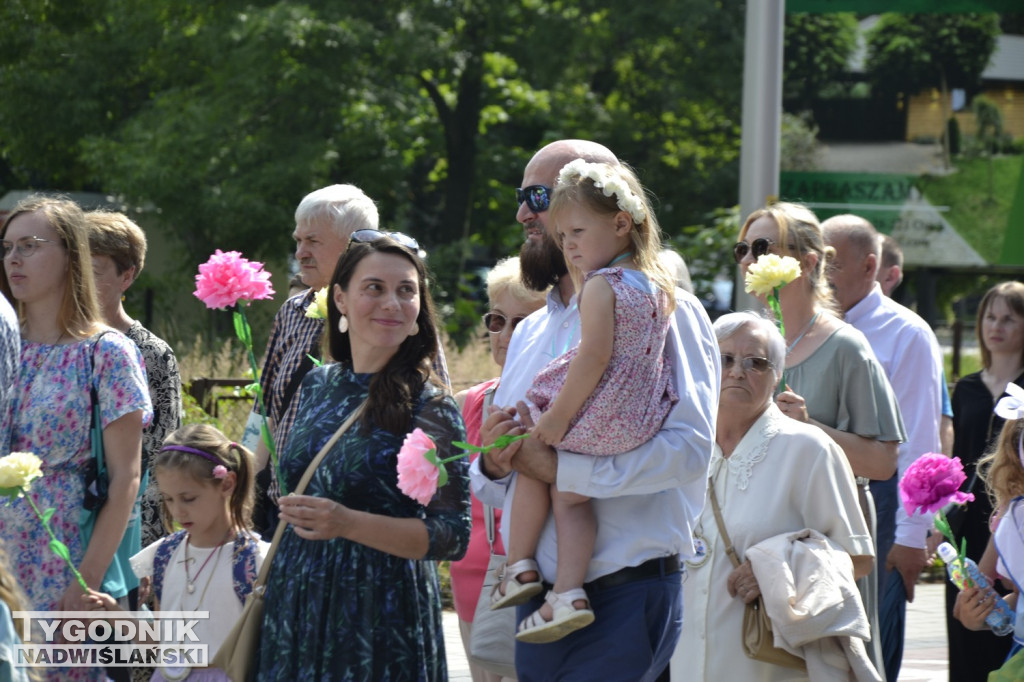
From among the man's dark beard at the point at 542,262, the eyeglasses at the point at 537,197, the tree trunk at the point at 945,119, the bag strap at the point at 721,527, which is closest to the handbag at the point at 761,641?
the bag strap at the point at 721,527

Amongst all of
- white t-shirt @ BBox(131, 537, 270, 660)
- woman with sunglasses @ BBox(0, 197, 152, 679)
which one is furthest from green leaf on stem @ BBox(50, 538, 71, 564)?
white t-shirt @ BBox(131, 537, 270, 660)

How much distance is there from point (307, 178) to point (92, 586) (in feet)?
53.8

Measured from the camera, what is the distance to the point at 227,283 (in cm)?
400

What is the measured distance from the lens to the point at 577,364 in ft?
10.9

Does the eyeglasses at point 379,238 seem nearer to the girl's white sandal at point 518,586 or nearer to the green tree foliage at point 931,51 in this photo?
the girl's white sandal at point 518,586

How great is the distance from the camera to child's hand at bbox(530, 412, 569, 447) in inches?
132

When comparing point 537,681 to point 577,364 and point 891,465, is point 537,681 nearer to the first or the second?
point 577,364

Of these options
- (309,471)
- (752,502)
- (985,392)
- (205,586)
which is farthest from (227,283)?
(985,392)

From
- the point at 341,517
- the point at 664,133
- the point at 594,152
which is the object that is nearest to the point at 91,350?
the point at 341,517

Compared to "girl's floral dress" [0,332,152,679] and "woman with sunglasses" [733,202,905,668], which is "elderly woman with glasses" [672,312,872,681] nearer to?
"woman with sunglasses" [733,202,905,668]

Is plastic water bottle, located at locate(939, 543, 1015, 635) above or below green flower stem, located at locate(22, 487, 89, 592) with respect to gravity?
below

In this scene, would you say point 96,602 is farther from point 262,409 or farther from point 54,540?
point 262,409

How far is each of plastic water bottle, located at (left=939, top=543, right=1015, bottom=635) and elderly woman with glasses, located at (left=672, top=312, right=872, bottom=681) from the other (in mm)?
267

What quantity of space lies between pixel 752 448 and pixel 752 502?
0.17m
